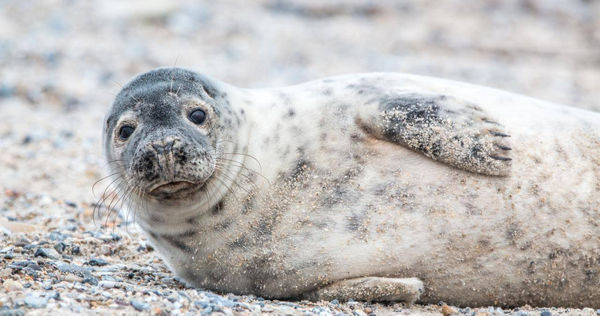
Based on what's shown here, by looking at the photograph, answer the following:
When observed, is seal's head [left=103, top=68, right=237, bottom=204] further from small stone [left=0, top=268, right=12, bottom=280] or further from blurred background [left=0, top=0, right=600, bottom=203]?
blurred background [left=0, top=0, right=600, bottom=203]

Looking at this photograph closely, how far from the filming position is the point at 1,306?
263 cm

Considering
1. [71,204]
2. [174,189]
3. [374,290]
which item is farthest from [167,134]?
[71,204]

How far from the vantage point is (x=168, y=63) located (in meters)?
9.24

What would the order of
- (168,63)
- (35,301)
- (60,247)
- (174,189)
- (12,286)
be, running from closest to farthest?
(35,301), (12,286), (174,189), (60,247), (168,63)

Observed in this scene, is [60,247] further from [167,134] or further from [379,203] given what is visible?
[379,203]

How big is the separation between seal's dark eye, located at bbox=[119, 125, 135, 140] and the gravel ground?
64cm

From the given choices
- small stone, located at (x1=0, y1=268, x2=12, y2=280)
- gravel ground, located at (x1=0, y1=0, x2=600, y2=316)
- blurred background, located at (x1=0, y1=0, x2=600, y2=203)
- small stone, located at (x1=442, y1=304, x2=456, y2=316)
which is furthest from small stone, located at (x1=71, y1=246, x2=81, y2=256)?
blurred background, located at (x1=0, y1=0, x2=600, y2=203)

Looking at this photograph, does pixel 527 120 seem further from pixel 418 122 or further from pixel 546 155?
pixel 418 122

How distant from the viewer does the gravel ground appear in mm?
3805

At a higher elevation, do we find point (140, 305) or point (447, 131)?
point (447, 131)

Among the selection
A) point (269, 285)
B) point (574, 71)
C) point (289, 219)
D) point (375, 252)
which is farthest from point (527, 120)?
point (574, 71)

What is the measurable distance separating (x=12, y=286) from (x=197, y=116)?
107cm

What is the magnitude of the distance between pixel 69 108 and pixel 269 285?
4817 millimetres

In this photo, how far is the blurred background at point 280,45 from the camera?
8211 mm
